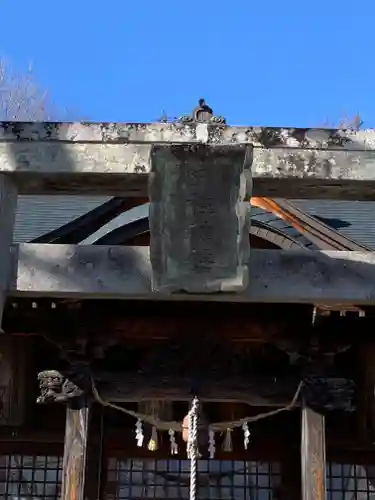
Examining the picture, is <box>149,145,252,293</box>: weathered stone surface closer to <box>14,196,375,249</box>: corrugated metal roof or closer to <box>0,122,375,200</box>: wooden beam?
<box>0,122,375,200</box>: wooden beam

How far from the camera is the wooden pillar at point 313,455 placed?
5.20 m

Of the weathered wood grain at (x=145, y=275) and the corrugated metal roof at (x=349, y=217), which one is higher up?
the corrugated metal roof at (x=349, y=217)

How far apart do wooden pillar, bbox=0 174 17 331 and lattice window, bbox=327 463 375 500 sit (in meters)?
4.83

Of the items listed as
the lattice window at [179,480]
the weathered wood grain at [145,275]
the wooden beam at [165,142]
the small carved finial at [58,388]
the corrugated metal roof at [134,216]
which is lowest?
the lattice window at [179,480]

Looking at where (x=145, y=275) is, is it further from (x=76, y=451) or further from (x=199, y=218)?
(x=76, y=451)

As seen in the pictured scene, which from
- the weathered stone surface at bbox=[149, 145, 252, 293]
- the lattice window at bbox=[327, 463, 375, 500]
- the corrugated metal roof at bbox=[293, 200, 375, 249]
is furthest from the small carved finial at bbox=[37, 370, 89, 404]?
the corrugated metal roof at bbox=[293, 200, 375, 249]

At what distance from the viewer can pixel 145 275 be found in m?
4.23

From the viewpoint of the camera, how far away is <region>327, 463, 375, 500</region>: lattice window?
7.68m

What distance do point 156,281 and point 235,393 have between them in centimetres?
177

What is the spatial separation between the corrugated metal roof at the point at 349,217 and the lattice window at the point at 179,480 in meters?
2.81

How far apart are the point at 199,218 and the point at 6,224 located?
112 centimetres

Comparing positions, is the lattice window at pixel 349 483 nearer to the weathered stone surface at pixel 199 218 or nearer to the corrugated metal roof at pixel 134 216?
the corrugated metal roof at pixel 134 216

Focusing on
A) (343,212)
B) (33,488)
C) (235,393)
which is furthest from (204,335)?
(343,212)

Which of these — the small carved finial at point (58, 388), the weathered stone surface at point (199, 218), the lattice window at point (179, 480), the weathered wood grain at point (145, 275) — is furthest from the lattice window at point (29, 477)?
the weathered stone surface at point (199, 218)
